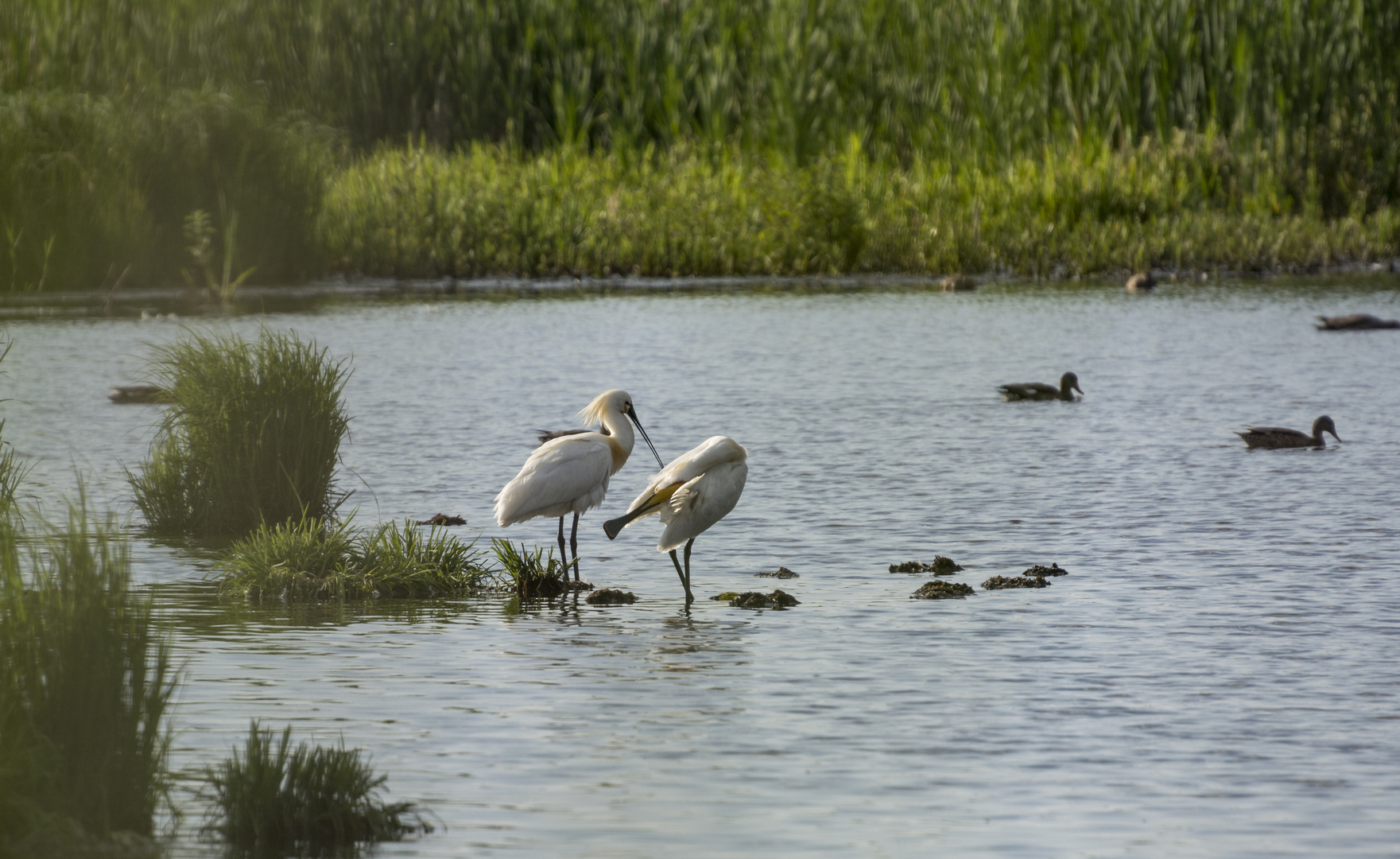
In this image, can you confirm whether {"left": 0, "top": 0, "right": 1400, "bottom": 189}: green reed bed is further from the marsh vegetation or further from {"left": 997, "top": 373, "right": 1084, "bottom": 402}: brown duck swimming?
{"left": 997, "top": 373, "right": 1084, "bottom": 402}: brown duck swimming

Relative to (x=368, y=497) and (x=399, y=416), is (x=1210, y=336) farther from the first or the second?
(x=368, y=497)

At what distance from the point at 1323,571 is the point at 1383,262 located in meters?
29.8

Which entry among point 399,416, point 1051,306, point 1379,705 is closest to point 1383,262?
point 1051,306

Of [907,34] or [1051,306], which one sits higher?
[907,34]

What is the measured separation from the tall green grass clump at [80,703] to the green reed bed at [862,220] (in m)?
31.2

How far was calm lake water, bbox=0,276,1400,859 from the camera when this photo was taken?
23.7 feet

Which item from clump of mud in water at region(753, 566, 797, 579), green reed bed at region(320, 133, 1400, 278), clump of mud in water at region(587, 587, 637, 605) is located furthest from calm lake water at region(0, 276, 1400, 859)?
green reed bed at region(320, 133, 1400, 278)

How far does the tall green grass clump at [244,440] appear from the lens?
13.6 metres

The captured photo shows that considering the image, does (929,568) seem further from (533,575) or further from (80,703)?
(80,703)

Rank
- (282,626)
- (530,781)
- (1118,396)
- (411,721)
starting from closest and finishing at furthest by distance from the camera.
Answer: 1. (530,781)
2. (411,721)
3. (282,626)
4. (1118,396)

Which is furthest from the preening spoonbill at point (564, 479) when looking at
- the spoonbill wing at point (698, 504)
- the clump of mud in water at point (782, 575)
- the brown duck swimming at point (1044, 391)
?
the brown duck swimming at point (1044, 391)

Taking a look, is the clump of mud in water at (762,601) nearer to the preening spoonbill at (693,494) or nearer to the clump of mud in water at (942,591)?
the preening spoonbill at (693,494)

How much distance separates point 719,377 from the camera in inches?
973

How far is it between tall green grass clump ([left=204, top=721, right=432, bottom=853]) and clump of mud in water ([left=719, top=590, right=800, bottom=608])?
449 centimetres
